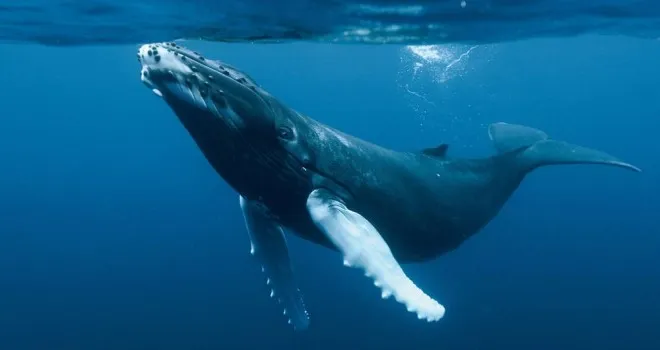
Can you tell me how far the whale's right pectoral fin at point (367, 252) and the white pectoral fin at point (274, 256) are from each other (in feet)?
4.21

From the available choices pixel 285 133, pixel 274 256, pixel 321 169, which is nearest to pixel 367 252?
pixel 321 169

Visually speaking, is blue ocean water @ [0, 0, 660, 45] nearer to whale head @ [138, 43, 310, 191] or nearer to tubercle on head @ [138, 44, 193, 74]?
whale head @ [138, 43, 310, 191]

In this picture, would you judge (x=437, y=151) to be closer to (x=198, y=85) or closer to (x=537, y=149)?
(x=537, y=149)

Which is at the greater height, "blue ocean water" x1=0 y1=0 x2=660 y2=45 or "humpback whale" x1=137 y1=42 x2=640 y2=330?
"blue ocean water" x1=0 y1=0 x2=660 y2=45

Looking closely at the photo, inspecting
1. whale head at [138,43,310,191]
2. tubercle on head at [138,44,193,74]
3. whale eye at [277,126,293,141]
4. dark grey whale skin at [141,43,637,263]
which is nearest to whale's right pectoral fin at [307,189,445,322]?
dark grey whale skin at [141,43,637,263]

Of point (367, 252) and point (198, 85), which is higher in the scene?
point (198, 85)

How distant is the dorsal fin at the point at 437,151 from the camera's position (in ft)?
29.3

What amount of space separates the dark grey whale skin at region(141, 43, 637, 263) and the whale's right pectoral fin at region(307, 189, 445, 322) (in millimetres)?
479

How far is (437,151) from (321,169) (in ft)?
9.68

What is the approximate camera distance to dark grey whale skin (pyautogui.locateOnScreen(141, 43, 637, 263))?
5.92 metres

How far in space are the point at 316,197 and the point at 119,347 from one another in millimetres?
19161

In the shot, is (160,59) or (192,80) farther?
(192,80)

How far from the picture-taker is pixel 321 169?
6.68 meters

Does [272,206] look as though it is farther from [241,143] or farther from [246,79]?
[246,79]
